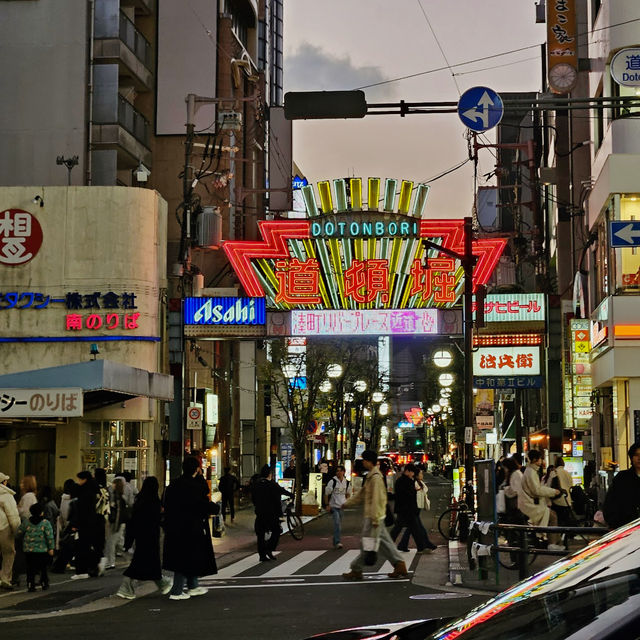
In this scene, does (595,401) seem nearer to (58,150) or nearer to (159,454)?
(159,454)

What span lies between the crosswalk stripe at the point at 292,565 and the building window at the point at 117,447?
7889mm

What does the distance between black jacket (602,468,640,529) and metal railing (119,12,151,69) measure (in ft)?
108

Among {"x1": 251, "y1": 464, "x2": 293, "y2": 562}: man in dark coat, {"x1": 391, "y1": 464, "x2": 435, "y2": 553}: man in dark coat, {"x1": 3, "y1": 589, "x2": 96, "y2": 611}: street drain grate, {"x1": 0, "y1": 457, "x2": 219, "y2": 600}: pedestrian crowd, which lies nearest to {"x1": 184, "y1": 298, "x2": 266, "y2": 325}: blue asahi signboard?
{"x1": 0, "y1": 457, "x2": 219, "y2": 600}: pedestrian crowd

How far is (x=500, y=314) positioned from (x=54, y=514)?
55.3ft

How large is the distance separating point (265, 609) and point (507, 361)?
844 inches

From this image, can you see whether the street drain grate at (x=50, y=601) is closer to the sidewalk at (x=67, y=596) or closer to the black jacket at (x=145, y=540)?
the sidewalk at (x=67, y=596)

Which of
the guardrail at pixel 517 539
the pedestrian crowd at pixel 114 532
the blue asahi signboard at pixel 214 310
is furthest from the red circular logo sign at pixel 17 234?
the guardrail at pixel 517 539

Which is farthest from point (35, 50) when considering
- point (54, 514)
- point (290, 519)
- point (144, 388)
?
point (54, 514)

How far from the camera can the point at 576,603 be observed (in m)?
3.39

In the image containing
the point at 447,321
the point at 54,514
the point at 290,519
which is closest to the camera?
the point at 54,514

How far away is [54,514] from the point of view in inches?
919

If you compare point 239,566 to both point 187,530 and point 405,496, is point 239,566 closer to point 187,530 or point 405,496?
point 405,496

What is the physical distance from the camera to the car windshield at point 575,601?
318cm

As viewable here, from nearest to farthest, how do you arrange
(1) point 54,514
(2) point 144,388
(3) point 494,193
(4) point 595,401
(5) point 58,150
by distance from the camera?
(1) point 54,514 < (2) point 144,388 < (4) point 595,401 < (5) point 58,150 < (3) point 494,193
